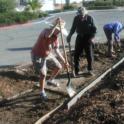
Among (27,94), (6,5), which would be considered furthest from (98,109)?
(6,5)

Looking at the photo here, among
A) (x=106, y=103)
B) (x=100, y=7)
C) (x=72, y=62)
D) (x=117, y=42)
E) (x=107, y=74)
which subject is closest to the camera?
(x=106, y=103)

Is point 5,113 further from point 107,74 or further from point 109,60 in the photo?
point 109,60

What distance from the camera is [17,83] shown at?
12.6m

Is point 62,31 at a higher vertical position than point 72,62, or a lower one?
higher

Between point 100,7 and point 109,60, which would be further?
point 100,7

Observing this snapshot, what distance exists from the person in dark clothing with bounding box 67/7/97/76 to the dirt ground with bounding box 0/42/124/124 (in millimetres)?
473

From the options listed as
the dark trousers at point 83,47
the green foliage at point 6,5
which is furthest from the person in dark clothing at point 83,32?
the green foliage at point 6,5

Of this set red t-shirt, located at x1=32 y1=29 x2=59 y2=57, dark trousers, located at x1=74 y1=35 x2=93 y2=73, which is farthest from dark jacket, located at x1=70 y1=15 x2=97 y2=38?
red t-shirt, located at x1=32 y1=29 x2=59 y2=57

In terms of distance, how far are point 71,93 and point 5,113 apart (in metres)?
1.66

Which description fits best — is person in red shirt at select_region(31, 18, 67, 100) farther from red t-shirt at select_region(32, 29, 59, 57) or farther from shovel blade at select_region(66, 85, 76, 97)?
shovel blade at select_region(66, 85, 76, 97)

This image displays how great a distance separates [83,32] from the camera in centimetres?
1320

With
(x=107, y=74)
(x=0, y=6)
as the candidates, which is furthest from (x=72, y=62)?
(x=0, y=6)

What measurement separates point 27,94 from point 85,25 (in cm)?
258

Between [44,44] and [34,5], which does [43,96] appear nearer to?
[44,44]
